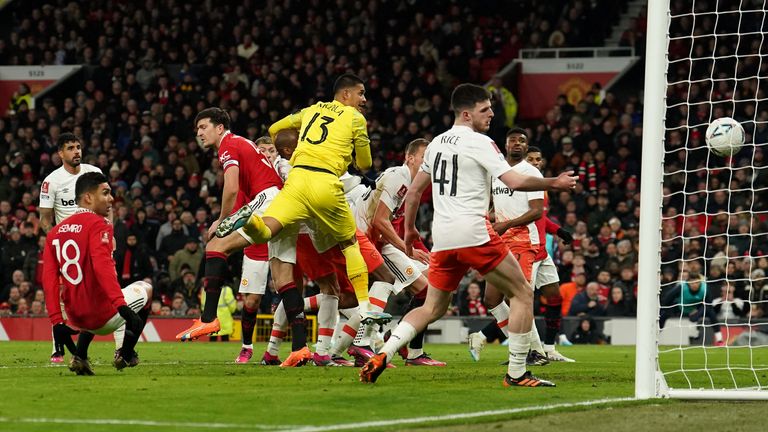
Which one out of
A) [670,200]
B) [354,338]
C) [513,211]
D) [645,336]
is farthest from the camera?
[670,200]

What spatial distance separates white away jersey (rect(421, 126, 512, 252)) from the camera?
884 centimetres

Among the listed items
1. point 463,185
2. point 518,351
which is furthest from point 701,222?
point 463,185

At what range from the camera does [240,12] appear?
1200 inches

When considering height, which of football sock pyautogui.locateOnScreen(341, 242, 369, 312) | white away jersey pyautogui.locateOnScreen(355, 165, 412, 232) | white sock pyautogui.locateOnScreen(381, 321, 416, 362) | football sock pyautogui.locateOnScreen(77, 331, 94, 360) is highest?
white away jersey pyautogui.locateOnScreen(355, 165, 412, 232)

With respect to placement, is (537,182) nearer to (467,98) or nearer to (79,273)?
(467,98)

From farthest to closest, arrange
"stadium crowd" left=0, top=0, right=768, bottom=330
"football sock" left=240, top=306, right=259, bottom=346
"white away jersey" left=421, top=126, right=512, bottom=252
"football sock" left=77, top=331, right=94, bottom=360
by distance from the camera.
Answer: "stadium crowd" left=0, top=0, right=768, bottom=330 < "football sock" left=240, top=306, right=259, bottom=346 < "football sock" left=77, top=331, right=94, bottom=360 < "white away jersey" left=421, top=126, right=512, bottom=252

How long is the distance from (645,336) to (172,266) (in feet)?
48.8

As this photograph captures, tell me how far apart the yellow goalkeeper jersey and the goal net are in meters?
2.63

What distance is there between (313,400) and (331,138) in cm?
339

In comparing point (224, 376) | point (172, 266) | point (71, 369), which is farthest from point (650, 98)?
point (172, 266)

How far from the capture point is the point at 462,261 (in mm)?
8914

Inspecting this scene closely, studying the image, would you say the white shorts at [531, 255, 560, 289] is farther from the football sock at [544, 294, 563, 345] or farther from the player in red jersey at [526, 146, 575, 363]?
the football sock at [544, 294, 563, 345]

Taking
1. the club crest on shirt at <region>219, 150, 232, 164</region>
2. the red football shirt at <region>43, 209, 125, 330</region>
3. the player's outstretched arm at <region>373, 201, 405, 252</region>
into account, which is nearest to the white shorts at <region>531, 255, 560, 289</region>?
the player's outstretched arm at <region>373, 201, 405, 252</region>

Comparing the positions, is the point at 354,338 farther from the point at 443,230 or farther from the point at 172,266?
the point at 172,266
